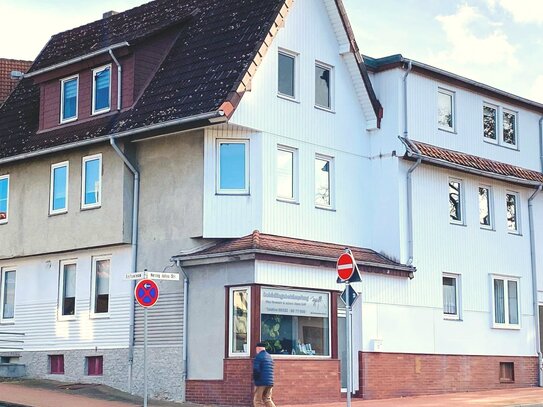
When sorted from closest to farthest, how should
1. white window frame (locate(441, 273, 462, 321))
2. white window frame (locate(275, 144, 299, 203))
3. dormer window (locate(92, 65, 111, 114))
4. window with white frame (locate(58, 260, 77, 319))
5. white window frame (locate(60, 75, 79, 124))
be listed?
1. white window frame (locate(275, 144, 299, 203))
2. dormer window (locate(92, 65, 111, 114))
3. window with white frame (locate(58, 260, 77, 319))
4. white window frame (locate(60, 75, 79, 124))
5. white window frame (locate(441, 273, 462, 321))

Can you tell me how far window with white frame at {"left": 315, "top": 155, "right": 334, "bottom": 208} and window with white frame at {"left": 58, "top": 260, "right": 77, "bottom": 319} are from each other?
714 centimetres

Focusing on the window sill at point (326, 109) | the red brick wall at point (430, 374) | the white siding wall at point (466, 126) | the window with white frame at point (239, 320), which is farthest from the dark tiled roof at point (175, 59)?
the red brick wall at point (430, 374)

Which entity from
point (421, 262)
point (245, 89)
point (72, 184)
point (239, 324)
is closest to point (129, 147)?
point (72, 184)

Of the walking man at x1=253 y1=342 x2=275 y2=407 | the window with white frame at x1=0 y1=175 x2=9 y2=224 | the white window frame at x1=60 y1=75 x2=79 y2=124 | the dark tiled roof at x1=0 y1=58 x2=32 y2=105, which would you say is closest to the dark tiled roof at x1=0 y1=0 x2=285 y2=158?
the white window frame at x1=60 y1=75 x2=79 y2=124

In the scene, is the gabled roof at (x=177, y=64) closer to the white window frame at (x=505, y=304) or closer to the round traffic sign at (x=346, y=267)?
the round traffic sign at (x=346, y=267)

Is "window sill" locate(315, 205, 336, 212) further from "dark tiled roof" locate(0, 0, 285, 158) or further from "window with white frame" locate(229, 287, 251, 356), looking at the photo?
"dark tiled roof" locate(0, 0, 285, 158)

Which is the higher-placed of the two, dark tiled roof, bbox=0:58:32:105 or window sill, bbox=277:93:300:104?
dark tiled roof, bbox=0:58:32:105

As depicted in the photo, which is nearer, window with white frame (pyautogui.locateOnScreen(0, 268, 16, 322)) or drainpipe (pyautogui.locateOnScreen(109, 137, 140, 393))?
drainpipe (pyautogui.locateOnScreen(109, 137, 140, 393))

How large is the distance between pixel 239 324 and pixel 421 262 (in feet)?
22.3

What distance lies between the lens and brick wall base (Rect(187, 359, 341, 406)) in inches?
913

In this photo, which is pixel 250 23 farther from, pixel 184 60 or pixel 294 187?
pixel 294 187

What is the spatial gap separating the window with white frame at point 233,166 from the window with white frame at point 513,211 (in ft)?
34.6

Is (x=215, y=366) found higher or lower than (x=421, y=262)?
lower

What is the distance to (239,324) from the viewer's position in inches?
933
